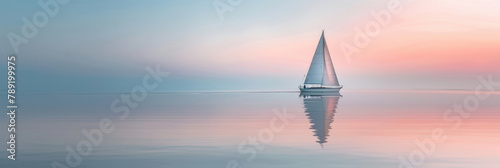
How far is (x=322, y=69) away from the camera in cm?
10012

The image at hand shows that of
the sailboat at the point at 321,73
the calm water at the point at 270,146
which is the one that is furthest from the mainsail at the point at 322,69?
the calm water at the point at 270,146

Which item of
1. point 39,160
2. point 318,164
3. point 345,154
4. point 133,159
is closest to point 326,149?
point 345,154

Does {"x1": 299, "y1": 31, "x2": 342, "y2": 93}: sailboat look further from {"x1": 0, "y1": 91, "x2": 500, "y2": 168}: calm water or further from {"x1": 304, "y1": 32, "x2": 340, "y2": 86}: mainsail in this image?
{"x1": 0, "y1": 91, "x2": 500, "y2": 168}: calm water

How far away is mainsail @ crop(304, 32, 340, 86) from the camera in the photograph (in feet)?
326

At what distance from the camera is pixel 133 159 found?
20.1 meters

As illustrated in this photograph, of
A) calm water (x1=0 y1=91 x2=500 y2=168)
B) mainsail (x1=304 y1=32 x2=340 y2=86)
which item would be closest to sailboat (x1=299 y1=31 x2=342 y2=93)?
mainsail (x1=304 y1=32 x2=340 y2=86)

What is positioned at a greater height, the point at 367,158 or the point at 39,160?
the point at 39,160

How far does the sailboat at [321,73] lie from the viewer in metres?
99.5

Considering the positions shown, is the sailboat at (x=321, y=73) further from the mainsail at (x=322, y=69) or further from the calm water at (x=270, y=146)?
the calm water at (x=270, y=146)

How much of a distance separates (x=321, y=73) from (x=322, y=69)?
79cm

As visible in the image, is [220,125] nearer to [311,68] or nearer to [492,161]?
[492,161]

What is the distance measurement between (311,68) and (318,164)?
8270cm

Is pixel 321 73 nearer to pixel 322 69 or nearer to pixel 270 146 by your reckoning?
pixel 322 69

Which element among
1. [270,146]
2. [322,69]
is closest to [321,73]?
[322,69]
